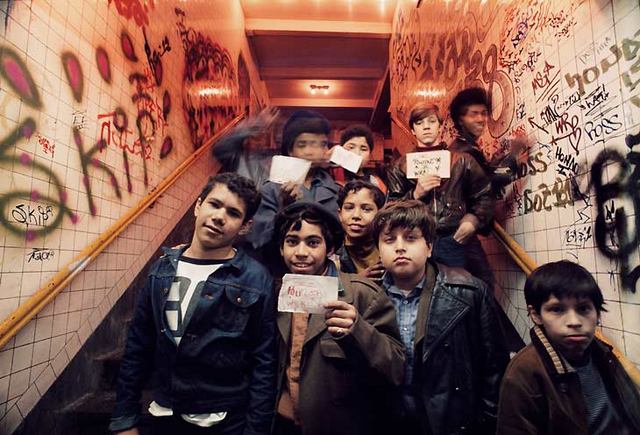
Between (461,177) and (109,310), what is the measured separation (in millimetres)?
2897

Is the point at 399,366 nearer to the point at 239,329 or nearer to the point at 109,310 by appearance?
the point at 239,329

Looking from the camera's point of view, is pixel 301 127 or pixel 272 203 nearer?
pixel 272 203

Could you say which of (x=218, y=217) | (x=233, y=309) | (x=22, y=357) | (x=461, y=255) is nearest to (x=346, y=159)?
(x=461, y=255)

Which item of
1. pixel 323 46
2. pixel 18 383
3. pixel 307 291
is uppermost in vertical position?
pixel 323 46

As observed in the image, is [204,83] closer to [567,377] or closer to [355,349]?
[355,349]

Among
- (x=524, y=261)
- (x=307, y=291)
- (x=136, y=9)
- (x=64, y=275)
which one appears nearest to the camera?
(x=307, y=291)

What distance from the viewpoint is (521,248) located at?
2422 mm

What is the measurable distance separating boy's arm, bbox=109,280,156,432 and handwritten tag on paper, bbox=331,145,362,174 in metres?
1.77

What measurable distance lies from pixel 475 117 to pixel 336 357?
2.38 m

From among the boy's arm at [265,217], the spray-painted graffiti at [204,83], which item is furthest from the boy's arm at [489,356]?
the spray-painted graffiti at [204,83]

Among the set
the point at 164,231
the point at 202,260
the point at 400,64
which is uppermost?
the point at 400,64

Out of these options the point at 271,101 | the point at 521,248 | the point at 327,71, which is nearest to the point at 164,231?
the point at 521,248

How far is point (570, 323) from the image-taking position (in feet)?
4.63

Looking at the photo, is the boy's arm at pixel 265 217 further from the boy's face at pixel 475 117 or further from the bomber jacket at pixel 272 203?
the boy's face at pixel 475 117
